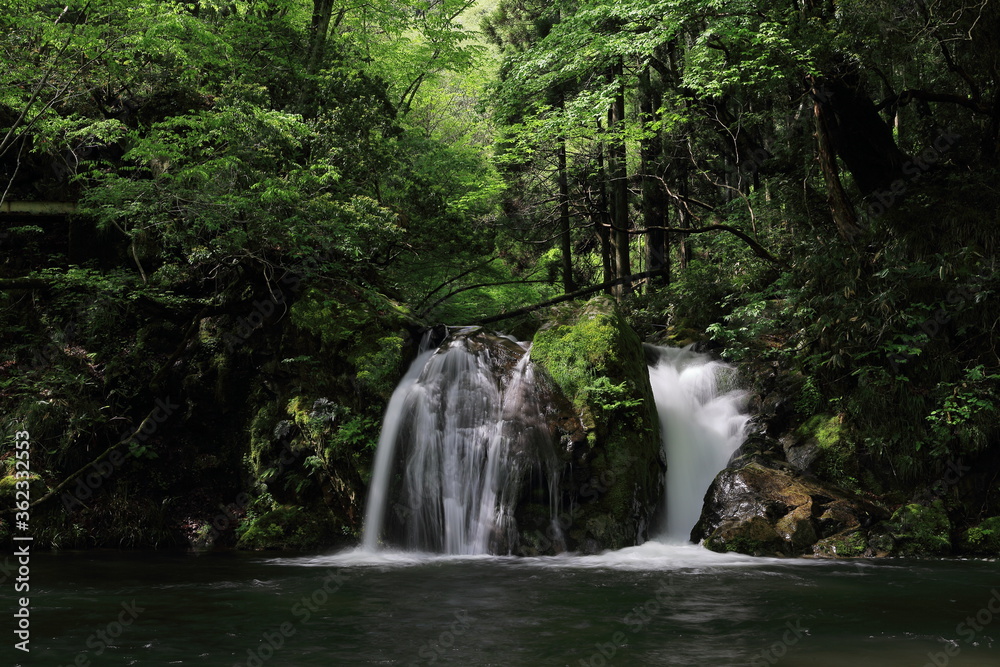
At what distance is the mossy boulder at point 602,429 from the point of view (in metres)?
8.55

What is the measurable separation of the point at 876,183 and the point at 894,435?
12.8 ft

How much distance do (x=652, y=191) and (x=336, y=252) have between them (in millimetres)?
9149

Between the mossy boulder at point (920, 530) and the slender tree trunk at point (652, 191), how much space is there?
853 cm

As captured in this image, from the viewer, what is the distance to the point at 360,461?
9.62 metres

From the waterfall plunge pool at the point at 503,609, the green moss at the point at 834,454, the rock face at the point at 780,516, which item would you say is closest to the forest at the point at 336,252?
the green moss at the point at 834,454

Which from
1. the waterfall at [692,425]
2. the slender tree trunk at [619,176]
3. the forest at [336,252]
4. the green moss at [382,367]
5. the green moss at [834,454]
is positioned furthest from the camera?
the slender tree trunk at [619,176]

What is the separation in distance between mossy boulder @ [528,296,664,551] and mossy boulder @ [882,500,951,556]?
278 cm

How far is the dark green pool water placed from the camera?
4.30 meters

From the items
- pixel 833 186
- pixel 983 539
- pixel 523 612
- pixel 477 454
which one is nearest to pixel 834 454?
pixel 983 539

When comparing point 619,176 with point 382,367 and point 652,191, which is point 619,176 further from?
point 382,367

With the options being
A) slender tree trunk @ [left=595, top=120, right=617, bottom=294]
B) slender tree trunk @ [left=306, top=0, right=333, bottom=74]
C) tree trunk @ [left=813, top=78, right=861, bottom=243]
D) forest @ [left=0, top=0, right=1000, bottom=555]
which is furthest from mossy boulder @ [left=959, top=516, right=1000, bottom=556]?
slender tree trunk @ [left=306, top=0, right=333, bottom=74]

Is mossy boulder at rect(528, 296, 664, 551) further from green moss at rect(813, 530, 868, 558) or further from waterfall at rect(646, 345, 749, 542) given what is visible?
green moss at rect(813, 530, 868, 558)

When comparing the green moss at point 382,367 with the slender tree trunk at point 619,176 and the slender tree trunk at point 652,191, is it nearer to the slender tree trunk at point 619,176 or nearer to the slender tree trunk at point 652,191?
the slender tree trunk at point 619,176

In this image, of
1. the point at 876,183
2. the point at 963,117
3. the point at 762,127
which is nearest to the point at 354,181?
the point at 876,183
